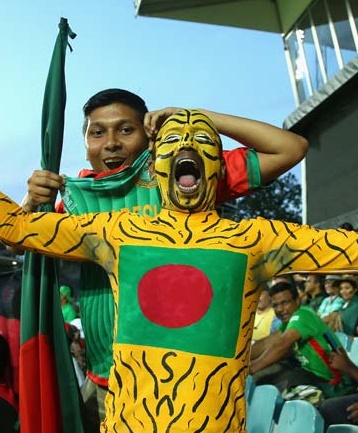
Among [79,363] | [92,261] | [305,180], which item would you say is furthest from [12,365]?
[305,180]

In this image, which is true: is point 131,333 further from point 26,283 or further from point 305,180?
point 305,180

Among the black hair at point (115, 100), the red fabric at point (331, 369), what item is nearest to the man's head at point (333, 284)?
the red fabric at point (331, 369)

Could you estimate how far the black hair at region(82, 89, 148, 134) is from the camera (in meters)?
2.69

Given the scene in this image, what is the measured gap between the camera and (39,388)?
98.0 inches

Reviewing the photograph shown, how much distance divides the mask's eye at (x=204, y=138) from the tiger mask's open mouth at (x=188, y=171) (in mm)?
61

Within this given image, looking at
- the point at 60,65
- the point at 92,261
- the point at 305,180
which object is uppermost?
the point at 305,180

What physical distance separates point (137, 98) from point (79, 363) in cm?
403

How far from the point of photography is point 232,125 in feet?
8.21

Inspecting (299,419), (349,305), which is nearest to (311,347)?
(299,419)

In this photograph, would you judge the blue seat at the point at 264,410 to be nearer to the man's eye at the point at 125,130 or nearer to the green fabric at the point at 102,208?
the green fabric at the point at 102,208

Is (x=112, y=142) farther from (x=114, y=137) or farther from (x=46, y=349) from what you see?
(x=46, y=349)

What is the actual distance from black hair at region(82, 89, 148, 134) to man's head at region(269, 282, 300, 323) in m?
2.75

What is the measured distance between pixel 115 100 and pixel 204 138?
1.73 ft

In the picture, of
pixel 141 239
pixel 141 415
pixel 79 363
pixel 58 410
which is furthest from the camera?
pixel 79 363
